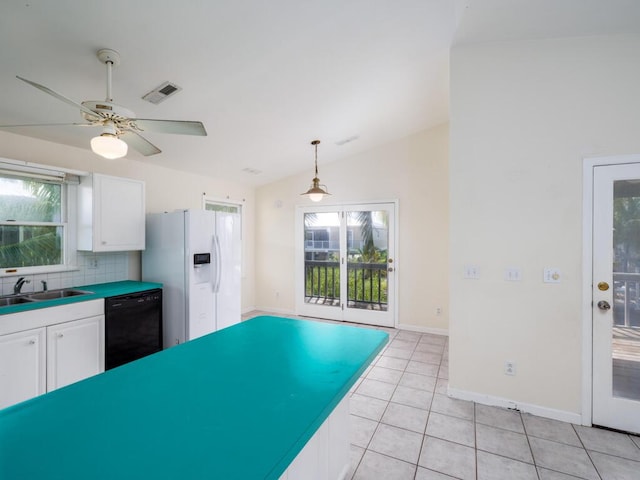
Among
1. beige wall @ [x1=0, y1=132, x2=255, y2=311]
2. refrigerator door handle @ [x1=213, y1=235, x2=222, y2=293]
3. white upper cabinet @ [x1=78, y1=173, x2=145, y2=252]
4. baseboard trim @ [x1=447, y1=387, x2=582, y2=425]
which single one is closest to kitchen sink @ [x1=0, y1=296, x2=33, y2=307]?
white upper cabinet @ [x1=78, y1=173, x2=145, y2=252]

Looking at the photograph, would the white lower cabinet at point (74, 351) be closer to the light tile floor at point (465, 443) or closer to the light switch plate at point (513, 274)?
the light tile floor at point (465, 443)

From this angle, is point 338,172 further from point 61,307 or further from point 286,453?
point 286,453

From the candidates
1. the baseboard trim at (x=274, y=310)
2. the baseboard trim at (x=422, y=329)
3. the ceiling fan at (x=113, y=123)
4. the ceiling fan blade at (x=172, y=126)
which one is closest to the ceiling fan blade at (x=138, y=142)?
the ceiling fan at (x=113, y=123)

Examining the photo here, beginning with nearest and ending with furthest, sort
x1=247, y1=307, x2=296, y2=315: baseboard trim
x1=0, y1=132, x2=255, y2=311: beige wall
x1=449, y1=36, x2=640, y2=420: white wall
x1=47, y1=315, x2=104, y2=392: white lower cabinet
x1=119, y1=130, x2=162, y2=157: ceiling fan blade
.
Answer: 1. x1=119, y1=130, x2=162, y2=157: ceiling fan blade
2. x1=449, y1=36, x2=640, y2=420: white wall
3. x1=47, y1=315, x2=104, y2=392: white lower cabinet
4. x1=0, y1=132, x2=255, y2=311: beige wall
5. x1=247, y1=307, x2=296, y2=315: baseboard trim

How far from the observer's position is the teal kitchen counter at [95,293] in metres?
2.30

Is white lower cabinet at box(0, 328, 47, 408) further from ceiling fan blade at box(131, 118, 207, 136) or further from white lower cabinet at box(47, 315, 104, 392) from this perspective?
ceiling fan blade at box(131, 118, 207, 136)

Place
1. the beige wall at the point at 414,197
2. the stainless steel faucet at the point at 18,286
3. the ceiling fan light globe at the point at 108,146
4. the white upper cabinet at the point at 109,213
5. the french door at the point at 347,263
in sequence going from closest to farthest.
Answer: the ceiling fan light globe at the point at 108,146, the stainless steel faucet at the point at 18,286, the white upper cabinet at the point at 109,213, the beige wall at the point at 414,197, the french door at the point at 347,263

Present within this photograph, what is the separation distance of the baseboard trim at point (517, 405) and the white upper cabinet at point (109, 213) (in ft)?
12.0

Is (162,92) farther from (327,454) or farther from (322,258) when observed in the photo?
(322,258)

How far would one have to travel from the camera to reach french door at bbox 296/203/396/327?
4.87 meters

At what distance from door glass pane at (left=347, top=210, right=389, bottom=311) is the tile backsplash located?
323 centimetres

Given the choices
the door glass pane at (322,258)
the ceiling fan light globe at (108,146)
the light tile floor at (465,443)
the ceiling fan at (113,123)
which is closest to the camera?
the ceiling fan at (113,123)

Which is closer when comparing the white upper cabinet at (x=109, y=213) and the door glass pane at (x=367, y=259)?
the white upper cabinet at (x=109, y=213)

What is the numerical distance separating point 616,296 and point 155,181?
4.89 metres
